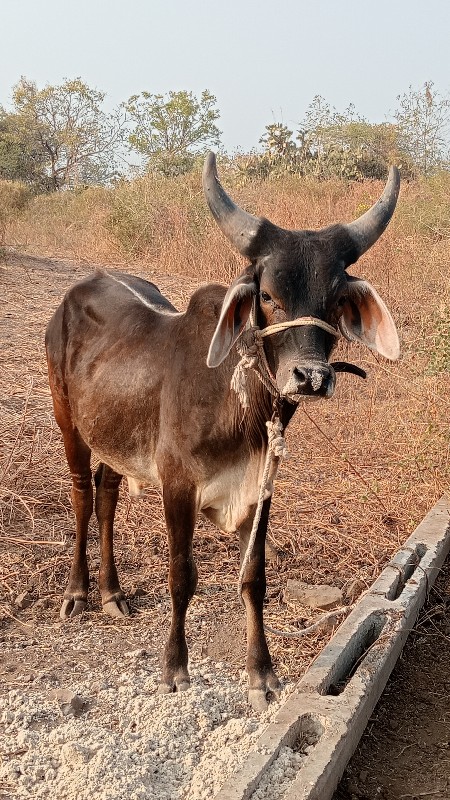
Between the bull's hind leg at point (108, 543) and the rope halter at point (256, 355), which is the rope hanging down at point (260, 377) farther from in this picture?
the bull's hind leg at point (108, 543)

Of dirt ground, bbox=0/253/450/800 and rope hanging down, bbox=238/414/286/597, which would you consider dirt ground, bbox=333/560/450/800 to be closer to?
dirt ground, bbox=0/253/450/800

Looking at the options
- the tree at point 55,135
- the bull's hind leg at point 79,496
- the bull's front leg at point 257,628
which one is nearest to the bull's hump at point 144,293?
the bull's hind leg at point 79,496

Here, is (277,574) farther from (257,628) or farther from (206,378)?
(206,378)

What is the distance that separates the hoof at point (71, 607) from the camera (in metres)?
4.08

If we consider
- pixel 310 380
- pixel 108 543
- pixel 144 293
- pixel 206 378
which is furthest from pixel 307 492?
pixel 310 380

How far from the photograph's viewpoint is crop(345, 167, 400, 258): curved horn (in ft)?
9.98

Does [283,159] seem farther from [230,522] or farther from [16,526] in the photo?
[230,522]

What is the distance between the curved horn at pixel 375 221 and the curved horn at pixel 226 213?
1.23ft

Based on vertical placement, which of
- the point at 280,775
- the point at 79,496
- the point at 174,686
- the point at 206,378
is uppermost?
the point at 206,378

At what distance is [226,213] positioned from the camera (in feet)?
9.80

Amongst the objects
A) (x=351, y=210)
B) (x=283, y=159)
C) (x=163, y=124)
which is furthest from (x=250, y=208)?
(x=163, y=124)

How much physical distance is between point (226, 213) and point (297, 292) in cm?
43

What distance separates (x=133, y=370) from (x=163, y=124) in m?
24.7

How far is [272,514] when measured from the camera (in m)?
5.12
